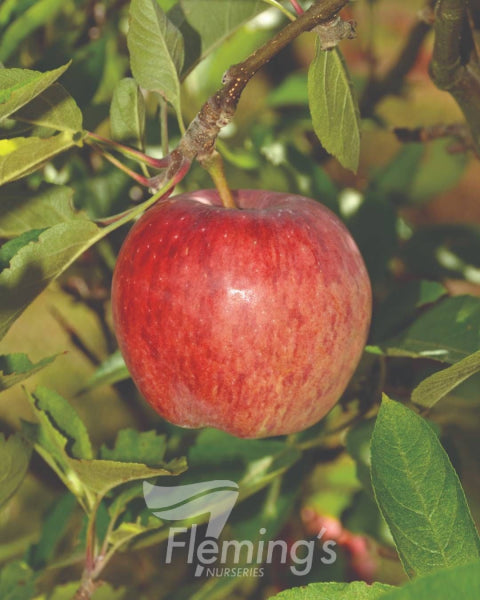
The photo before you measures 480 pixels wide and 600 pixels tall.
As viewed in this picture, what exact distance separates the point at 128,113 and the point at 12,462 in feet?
0.93

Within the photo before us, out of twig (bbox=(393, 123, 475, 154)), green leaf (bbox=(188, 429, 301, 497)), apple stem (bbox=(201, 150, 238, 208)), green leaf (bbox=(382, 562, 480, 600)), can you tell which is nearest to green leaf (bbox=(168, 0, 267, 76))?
apple stem (bbox=(201, 150, 238, 208))

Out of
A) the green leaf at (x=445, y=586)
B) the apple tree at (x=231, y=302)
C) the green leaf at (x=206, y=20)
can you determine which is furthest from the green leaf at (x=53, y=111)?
the green leaf at (x=445, y=586)

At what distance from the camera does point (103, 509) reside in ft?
2.26

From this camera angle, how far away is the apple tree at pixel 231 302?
47 centimetres

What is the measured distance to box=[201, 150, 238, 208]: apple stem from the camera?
1.79 ft

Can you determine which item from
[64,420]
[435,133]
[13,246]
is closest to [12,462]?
[64,420]

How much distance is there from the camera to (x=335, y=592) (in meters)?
0.41

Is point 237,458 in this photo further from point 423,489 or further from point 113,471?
point 423,489

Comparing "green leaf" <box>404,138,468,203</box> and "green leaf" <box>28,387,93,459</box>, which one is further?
"green leaf" <box>404,138,468,203</box>

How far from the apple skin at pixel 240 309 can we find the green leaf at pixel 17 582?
254mm

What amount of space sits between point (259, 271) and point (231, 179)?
40cm

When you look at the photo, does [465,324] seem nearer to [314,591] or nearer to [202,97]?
[314,591]

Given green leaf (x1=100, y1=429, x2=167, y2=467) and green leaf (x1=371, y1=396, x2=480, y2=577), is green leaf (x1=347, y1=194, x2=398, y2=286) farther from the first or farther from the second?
green leaf (x1=371, y1=396, x2=480, y2=577)

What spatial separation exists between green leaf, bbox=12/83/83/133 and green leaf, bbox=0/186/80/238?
90 millimetres
